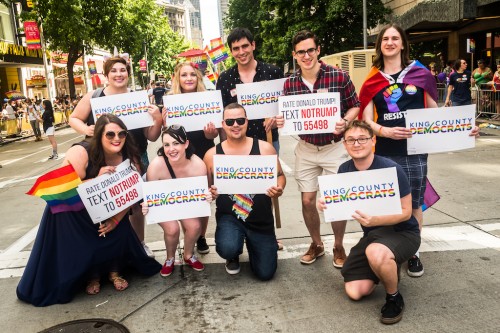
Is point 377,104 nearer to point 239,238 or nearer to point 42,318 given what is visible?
point 239,238

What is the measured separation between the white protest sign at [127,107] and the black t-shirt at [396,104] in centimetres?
229

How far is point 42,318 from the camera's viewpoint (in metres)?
3.67

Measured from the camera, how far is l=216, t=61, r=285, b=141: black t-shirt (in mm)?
4750

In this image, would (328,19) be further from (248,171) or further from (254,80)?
(248,171)

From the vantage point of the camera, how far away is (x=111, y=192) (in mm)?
3990

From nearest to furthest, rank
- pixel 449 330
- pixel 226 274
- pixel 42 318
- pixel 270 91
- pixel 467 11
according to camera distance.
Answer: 1. pixel 449 330
2. pixel 42 318
3. pixel 226 274
4. pixel 270 91
5. pixel 467 11

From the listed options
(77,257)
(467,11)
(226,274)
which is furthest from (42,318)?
(467,11)

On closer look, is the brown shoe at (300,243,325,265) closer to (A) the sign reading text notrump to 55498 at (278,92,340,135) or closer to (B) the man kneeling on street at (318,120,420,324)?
(B) the man kneeling on street at (318,120,420,324)

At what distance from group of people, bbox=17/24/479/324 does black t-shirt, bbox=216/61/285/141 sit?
0.19m

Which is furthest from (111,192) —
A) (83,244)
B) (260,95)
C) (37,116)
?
(37,116)

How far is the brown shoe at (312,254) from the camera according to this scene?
4.38 m

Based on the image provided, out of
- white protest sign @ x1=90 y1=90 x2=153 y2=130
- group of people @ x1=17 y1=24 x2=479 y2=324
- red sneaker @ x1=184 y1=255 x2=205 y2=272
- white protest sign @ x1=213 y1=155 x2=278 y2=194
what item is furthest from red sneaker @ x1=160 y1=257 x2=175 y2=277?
white protest sign @ x1=90 y1=90 x2=153 y2=130

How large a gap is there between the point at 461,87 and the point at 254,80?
9269 millimetres

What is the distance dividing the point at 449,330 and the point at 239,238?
74.0 inches
